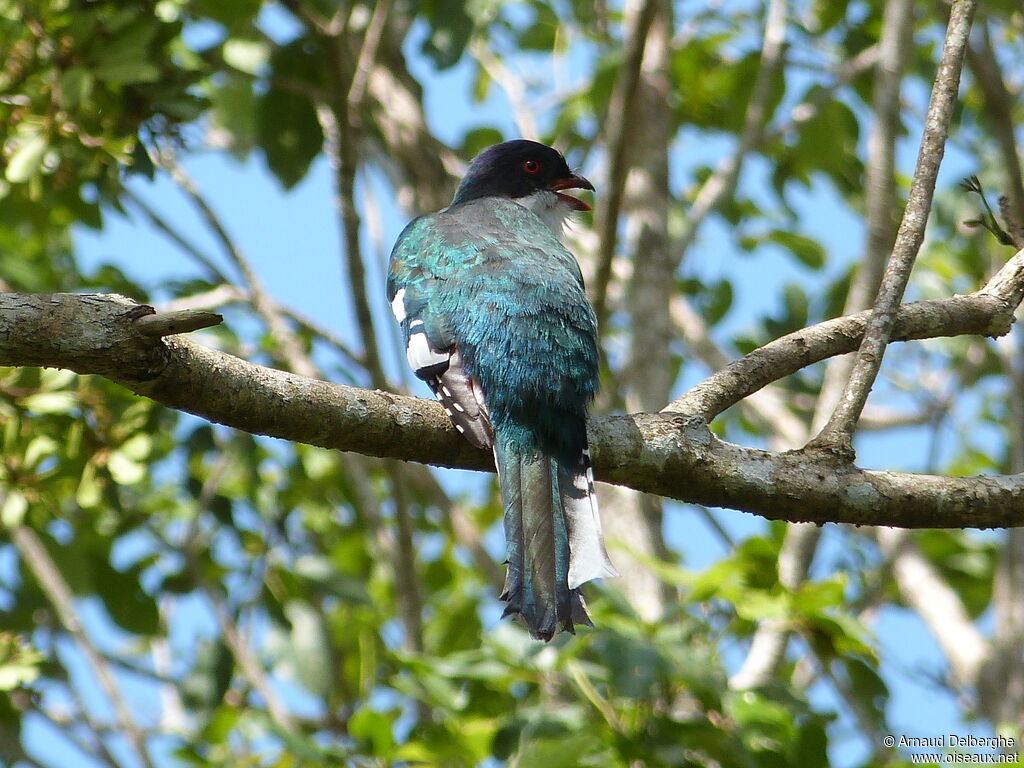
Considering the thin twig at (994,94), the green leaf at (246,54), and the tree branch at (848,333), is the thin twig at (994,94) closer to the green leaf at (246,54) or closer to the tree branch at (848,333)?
the tree branch at (848,333)

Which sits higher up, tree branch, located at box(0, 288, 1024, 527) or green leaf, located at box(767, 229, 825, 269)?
green leaf, located at box(767, 229, 825, 269)

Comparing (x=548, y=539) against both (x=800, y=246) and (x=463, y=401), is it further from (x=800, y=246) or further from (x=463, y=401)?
(x=800, y=246)

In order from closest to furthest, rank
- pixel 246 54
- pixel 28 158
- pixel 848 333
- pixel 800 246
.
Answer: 1. pixel 848 333
2. pixel 28 158
3. pixel 246 54
4. pixel 800 246

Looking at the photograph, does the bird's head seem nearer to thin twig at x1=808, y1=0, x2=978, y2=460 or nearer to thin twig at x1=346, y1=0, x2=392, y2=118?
thin twig at x1=346, y1=0, x2=392, y2=118

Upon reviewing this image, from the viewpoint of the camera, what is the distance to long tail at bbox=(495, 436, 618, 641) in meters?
3.29

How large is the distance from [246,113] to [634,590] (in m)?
3.48

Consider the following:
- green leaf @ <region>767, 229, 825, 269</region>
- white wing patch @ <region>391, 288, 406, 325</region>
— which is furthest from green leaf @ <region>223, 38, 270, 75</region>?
green leaf @ <region>767, 229, 825, 269</region>

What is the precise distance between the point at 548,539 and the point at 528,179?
2.78 meters

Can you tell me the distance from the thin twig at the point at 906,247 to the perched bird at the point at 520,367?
708 millimetres

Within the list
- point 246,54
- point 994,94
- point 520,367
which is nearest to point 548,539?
point 520,367

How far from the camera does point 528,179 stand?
5.84 meters

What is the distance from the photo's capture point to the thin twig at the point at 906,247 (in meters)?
3.46

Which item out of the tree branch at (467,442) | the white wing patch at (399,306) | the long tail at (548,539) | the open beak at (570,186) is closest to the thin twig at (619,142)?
the open beak at (570,186)

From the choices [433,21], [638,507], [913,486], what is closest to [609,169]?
[433,21]
